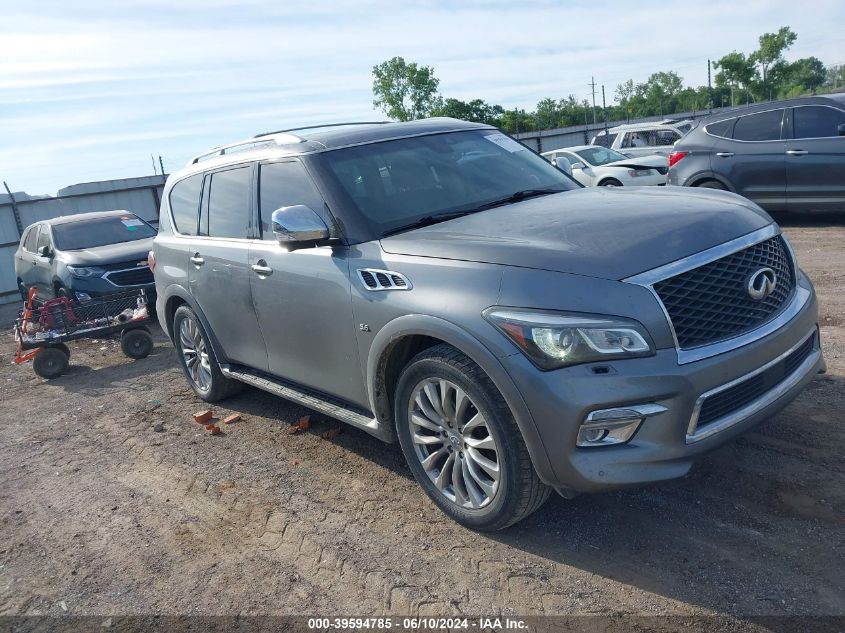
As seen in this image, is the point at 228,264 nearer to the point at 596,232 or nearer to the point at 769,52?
the point at 596,232

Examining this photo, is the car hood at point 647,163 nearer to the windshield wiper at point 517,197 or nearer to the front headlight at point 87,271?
the front headlight at point 87,271

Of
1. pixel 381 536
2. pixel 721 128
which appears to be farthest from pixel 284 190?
pixel 721 128

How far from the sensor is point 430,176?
4336 mm

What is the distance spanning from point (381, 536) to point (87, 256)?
869 cm

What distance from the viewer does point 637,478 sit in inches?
117

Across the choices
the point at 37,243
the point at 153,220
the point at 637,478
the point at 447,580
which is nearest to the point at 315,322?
the point at 447,580

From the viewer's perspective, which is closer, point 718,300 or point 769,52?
point 718,300

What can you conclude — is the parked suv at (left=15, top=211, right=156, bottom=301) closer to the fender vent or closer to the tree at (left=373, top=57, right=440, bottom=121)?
the fender vent

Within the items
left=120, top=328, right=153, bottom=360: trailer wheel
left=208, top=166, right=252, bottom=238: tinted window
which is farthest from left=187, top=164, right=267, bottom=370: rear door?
left=120, top=328, right=153, bottom=360: trailer wheel

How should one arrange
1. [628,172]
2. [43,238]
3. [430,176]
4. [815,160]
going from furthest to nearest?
1. [628,172]
2. [43,238]
3. [815,160]
4. [430,176]

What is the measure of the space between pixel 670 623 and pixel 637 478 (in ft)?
1.79

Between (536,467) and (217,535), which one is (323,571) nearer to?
(217,535)

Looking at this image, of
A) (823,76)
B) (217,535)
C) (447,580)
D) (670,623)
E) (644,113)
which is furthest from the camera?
(644,113)

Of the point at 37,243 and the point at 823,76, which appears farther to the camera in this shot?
the point at 823,76
